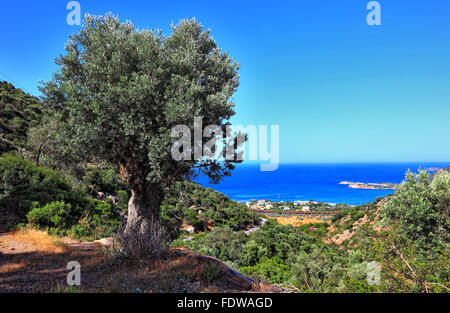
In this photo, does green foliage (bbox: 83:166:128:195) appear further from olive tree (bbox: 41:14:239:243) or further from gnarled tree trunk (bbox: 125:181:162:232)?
olive tree (bbox: 41:14:239:243)

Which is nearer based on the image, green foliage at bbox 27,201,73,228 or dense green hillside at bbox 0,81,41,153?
green foliage at bbox 27,201,73,228

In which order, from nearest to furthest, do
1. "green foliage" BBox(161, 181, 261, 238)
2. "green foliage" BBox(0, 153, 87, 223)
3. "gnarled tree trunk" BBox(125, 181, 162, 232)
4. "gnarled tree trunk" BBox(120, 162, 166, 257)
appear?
"gnarled tree trunk" BBox(120, 162, 166, 257) < "gnarled tree trunk" BBox(125, 181, 162, 232) < "green foliage" BBox(0, 153, 87, 223) < "green foliage" BBox(161, 181, 261, 238)

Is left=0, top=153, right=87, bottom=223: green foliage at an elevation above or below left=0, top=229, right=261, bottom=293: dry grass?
above

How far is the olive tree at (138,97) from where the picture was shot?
659 cm

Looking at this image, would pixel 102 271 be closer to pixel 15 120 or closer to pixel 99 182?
pixel 99 182

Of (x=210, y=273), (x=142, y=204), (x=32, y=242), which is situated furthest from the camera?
(x=142, y=204)

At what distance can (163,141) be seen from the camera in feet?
21.4

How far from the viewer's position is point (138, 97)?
21.5 feet

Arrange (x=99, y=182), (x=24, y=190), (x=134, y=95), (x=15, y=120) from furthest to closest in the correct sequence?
(x=15, y=120) → (x=99, y=182) → (x=24, y=190) → (x=134, y=95)

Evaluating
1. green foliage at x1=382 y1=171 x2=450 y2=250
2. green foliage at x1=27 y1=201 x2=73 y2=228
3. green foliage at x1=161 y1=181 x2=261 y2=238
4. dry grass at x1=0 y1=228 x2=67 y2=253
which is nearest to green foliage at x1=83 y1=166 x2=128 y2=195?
green foliage at x1=161 y1=181 x2=261 y2=238

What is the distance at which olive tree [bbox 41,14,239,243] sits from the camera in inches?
259

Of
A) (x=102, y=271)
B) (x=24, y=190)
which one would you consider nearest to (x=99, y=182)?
(x=24, y=190)

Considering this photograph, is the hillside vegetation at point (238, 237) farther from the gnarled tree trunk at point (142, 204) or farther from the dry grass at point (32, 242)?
the gnarled tree trunk at point (142, 204)

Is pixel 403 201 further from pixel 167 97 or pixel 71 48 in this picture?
pixel 71 48
